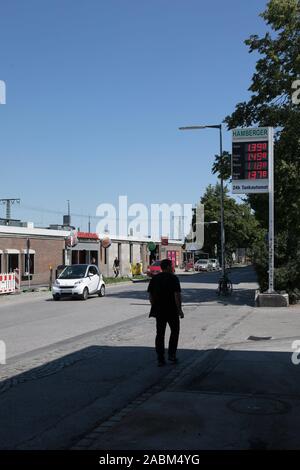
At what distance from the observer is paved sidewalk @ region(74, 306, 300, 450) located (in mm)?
5273

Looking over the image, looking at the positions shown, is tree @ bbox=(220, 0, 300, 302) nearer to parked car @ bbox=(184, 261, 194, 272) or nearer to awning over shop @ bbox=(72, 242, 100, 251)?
awning over shop @ bbox=(72, 242, 100, 251)

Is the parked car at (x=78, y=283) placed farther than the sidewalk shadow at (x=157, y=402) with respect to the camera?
Yes

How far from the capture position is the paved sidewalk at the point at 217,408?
5273 mm

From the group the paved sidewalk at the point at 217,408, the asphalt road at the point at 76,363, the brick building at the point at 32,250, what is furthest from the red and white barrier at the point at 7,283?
the paved sidewalk at the point at 217,408

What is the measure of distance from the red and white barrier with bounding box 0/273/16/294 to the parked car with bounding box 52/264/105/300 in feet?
13.0

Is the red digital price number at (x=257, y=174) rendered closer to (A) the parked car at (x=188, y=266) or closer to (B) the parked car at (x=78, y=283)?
(B) the parked car at (x=78, y=283)

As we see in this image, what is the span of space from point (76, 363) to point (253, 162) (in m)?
12.5

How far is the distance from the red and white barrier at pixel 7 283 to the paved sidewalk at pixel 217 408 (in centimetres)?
1924

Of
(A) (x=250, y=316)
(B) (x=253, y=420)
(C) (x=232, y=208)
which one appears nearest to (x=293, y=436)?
(B) (x=253, y=420)

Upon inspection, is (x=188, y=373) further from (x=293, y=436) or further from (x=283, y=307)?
(x=283, y=307)

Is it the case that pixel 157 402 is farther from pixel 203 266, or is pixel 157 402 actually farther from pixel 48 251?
pixel 203 266

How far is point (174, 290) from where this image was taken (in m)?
9.29

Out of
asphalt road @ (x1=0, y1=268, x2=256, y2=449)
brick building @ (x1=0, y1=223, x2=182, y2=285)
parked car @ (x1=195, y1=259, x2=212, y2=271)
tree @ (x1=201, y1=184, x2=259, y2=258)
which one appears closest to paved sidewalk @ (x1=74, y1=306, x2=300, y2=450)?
asphalt road @ (x1=0, y1=268, x2=256, y2=449)

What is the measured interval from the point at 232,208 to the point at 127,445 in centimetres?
7636
